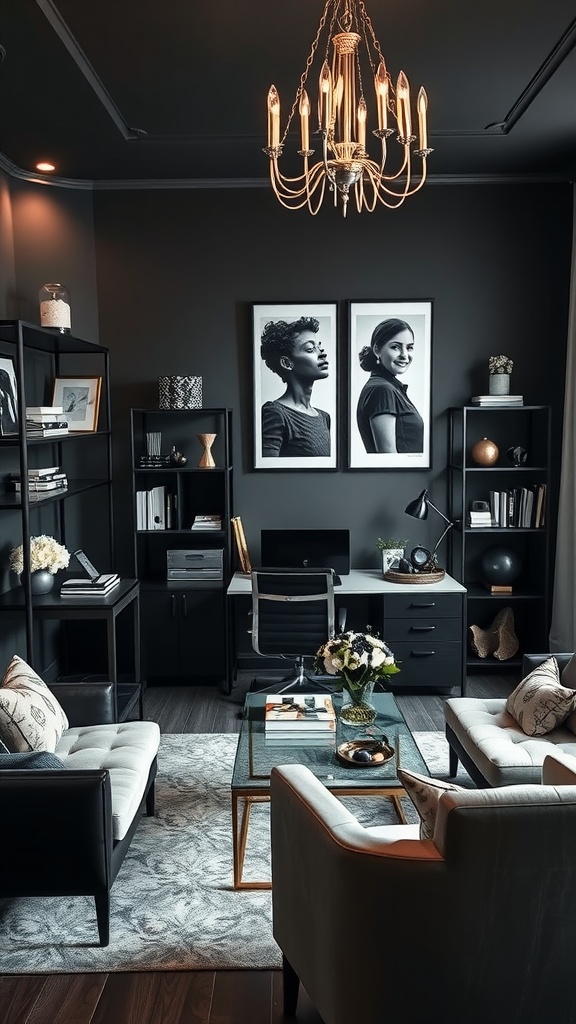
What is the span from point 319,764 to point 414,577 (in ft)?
7.68

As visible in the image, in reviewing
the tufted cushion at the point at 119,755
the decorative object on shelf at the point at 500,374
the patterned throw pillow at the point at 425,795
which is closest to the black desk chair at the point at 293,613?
the tufted cushion at the point at 119,755

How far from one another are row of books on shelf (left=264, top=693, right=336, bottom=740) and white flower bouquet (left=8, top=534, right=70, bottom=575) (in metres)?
1.50

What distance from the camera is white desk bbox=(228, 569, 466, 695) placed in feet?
18.2

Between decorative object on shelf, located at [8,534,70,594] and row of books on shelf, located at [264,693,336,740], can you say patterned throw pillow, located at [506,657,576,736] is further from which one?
decorative object on shelf, located at [8,534,70,594]

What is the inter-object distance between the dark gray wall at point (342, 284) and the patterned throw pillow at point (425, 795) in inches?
149

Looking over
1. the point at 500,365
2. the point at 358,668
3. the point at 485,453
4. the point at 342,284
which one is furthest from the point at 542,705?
the point at 342,284

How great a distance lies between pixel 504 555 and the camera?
596 centimetres

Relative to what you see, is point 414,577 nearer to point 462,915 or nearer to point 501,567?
point 501,567

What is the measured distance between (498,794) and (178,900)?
5.36 feet

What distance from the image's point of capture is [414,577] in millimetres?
5660

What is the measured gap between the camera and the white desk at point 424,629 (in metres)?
5.55

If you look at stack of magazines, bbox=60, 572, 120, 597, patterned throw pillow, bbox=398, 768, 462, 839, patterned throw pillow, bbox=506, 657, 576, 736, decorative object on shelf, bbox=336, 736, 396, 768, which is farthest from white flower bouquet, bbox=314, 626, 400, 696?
stack of magazines, bbox=60, 572, 120, 597

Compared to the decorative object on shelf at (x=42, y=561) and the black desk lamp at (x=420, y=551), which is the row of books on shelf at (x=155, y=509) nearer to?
the decorative object on shelf at (x=42, y=561)

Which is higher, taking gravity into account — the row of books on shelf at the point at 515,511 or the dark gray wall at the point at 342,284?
the dark gray wall at the point at 342,284
